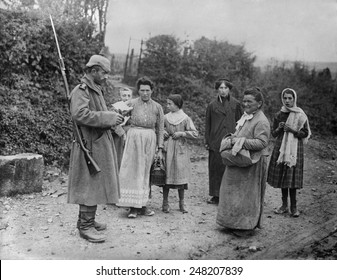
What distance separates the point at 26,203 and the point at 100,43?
4.71 metres

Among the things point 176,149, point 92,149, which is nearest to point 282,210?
point 176,149

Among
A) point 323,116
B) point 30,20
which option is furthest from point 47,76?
point 323,116

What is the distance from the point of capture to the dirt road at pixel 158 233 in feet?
14.1

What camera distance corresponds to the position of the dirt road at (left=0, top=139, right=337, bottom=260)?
4293 millimetres

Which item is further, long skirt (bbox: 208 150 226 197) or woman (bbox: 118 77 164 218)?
long skirt (bbox: 208 150 226 197)

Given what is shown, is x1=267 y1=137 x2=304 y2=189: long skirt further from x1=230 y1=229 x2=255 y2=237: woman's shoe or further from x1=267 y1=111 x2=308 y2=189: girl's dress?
x1=230 y1=229 x2=255 y2=237: woman's shoe

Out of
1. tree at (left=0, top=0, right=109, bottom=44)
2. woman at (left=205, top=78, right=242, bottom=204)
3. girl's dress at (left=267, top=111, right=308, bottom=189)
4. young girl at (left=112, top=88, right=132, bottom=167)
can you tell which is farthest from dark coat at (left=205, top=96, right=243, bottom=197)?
tree at (left=0, top=0, right=109, bottom=44)

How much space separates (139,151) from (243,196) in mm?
1472

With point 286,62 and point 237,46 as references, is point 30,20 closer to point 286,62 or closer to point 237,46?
point 237,46

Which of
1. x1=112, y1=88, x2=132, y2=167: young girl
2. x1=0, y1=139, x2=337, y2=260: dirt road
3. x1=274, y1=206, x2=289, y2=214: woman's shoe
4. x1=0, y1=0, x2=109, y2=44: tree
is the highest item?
x1=0, y1=0, x2=109, y2=44: tree

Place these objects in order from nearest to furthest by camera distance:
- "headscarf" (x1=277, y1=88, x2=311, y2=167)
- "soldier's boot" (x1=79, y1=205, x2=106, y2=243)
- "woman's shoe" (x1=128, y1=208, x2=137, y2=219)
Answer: "soldier's boot" (x1=79, y1=205, x2=106, y2=243)
"woman's shoe" (x1=128, y1=208, x2=137, y2=219)
"headscarf" (x1=277, y1=88, x2=311, y2=167)

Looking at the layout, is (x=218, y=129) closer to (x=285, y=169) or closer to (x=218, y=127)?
(x=218, y=127)

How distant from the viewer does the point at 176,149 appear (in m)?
5.74

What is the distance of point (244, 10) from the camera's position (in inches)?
281
